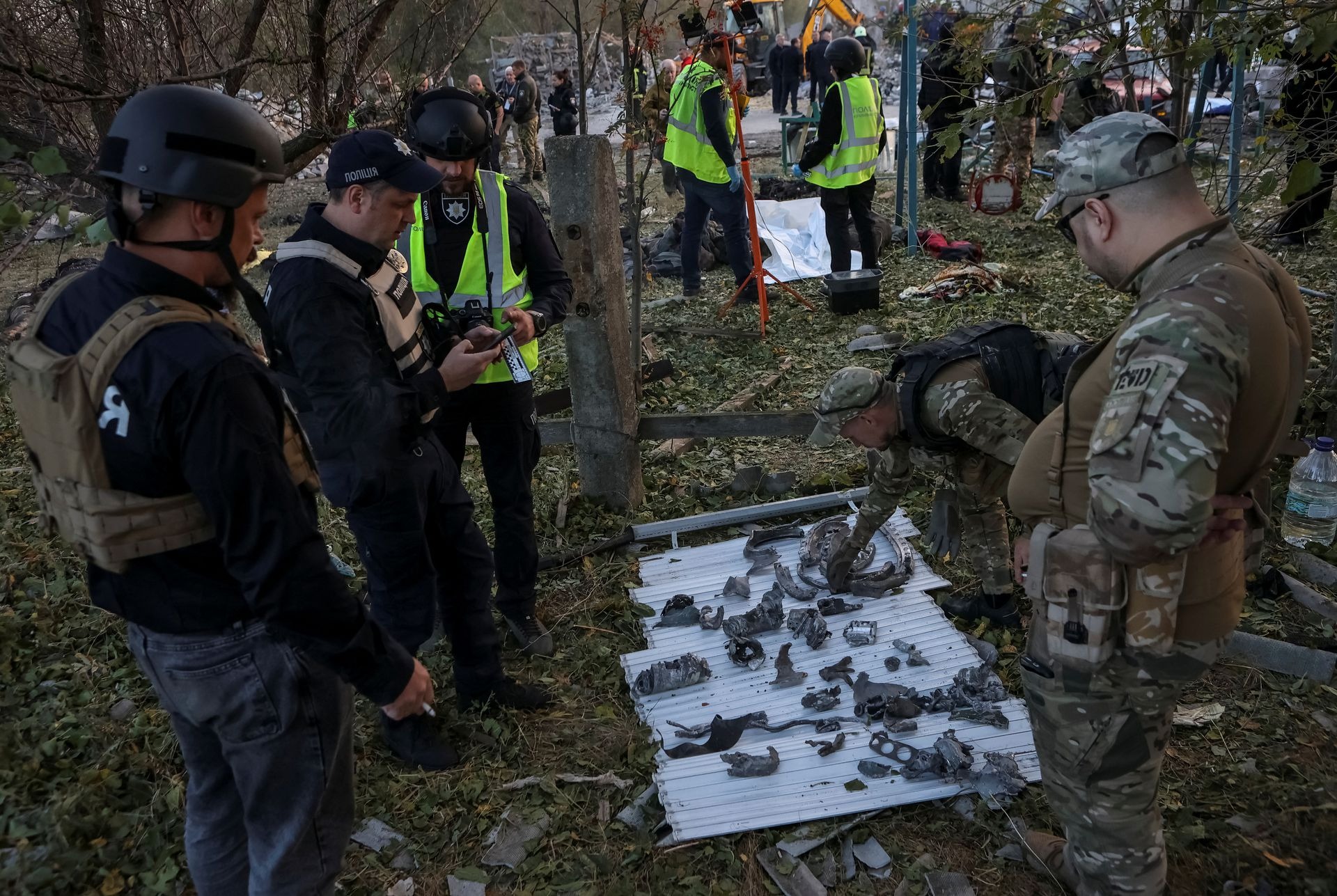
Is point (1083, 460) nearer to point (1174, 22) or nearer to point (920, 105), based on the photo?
point (1174, 22)

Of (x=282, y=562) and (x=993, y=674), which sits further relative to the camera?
(x=993, y=674)

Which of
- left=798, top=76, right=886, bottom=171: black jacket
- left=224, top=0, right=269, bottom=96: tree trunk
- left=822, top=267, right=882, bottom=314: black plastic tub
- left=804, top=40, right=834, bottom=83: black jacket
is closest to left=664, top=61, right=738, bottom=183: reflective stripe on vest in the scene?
left=798, top=76, right=886, bottom=171: black jacket

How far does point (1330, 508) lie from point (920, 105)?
364 inches

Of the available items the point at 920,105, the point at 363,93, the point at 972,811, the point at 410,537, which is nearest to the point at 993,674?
the point at 972,811

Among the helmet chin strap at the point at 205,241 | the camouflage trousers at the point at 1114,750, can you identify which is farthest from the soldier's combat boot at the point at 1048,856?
the helmet chin strap at the point at 205,241

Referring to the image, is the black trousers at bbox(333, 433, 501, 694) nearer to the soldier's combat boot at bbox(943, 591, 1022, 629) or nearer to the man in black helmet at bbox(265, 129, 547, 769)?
the man in black helmet at bbox(265, 129, 547, 769)

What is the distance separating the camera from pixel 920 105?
40.0 ft

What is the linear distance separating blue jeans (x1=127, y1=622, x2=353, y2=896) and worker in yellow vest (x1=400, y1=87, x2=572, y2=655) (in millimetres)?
1565

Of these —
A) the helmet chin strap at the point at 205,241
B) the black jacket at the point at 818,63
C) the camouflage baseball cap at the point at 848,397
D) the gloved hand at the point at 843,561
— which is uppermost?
the black jacket at the point at 818,63

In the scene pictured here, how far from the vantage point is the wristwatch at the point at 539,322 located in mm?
3828

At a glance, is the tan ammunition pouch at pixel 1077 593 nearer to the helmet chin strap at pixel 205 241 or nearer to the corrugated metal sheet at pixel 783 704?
the corrugated metal sheet at pixel 783 704

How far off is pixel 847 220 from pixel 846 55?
147 cm

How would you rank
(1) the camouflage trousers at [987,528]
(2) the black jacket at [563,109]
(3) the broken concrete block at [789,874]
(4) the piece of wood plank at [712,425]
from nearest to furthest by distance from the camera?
1. (3) the broken concrete block at [789,874]
2. (1) the camouflage trousers at [987,528]
3. (4) the piece of wood plank at [712,425]
4. (2) the black jacket at [563,109]

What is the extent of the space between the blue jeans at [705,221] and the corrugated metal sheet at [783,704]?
4438mm
